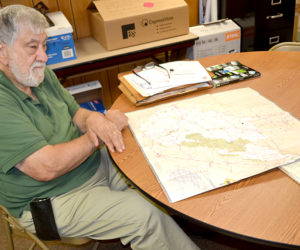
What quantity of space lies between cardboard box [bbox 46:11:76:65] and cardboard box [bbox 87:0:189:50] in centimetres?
26

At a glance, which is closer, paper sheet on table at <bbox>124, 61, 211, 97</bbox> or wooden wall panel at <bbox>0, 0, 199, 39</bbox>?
paper sheet on table at <bbox>124, 61, 211, 97</bbox>

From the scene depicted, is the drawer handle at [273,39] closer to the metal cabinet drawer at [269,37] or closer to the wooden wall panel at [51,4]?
the metal cabinet drawer at [269,37]

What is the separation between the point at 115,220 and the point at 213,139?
475 mm

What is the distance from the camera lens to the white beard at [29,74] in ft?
4.01

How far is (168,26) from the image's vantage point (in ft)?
8.09

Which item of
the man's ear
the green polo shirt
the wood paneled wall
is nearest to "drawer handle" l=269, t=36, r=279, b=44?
the wood paneled wall

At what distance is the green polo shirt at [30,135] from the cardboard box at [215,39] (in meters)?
1.52

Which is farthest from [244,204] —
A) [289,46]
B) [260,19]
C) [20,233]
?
[260,19]

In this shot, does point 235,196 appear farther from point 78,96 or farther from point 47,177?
point 78,96

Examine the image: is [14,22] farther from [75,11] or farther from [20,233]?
[75,11]

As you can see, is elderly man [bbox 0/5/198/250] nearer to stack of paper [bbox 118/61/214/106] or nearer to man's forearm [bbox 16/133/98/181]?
man's forearm [bbox 16/133/98/181]

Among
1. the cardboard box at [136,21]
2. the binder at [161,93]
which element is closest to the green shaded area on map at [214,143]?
the binder at [161,93]

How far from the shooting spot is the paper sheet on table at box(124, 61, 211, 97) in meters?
1.45

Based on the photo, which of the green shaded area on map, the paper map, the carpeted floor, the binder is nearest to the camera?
the paper map
